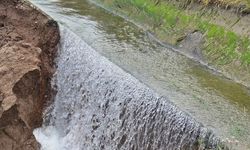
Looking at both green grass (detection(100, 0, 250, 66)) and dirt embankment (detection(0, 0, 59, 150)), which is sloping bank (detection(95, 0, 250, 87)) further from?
dirt embankment (detection(0, 0, 59, 150))

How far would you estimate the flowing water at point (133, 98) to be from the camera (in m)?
9.18

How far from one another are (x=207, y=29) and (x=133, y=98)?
5078 millimetres

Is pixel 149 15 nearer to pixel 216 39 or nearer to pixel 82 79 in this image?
pixel 216 39

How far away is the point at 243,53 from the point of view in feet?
41.7

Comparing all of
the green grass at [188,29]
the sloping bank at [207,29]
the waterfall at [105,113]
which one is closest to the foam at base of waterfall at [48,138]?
the waterfall at [105,113]

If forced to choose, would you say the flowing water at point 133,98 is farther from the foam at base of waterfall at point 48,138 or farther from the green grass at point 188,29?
the green grass at point 188,29

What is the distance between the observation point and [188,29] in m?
14.9

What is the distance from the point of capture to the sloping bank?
12.8 metres

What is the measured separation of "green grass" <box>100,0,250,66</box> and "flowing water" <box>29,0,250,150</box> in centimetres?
64

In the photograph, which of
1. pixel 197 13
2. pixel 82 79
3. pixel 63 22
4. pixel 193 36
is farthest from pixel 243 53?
pixel 63 22

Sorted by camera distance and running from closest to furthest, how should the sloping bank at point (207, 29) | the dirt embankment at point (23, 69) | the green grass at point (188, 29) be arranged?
1. the dirt embankment at point (23, 69)
2. the sloping bank at point (207, 29)
3. the green grass at point (188, 29)

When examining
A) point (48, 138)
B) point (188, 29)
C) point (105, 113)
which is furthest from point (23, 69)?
point (188, 29)

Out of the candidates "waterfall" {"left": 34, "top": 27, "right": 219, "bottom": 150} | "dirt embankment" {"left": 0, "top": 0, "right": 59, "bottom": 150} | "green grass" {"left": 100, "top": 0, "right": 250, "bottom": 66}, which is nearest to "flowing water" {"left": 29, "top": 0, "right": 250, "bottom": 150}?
"waterfall" {"left": 34, "top": 27, "right": 219, "bottom": 150}

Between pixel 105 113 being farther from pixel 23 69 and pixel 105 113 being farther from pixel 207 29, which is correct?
pixel 207 29
